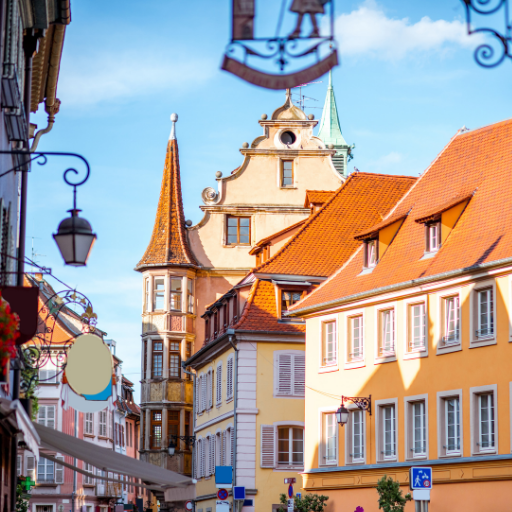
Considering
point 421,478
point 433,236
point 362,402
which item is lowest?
point 421,478

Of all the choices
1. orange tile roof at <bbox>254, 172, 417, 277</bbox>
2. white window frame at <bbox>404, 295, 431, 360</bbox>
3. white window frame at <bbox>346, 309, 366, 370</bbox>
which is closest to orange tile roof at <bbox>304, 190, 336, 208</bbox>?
orange tile roof at <bbox>254, 172, 417, 277</bbox>

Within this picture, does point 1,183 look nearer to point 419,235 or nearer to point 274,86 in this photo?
Answer: point 274,86

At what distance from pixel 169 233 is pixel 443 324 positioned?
72.2 feet

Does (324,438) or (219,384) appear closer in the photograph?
(324,438)

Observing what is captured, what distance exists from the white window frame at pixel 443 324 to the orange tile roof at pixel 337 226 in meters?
9.86

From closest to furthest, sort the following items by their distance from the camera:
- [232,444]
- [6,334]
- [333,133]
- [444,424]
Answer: [6,334] → [444,424] → [232,444] → [333,133]

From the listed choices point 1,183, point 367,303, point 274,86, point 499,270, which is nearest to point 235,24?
point 274,86

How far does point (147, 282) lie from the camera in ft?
158

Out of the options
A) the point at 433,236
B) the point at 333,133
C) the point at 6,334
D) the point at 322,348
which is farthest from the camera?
the point at 333,133

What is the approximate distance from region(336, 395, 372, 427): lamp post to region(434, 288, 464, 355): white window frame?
10.2ft

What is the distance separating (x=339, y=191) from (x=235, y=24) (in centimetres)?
3360

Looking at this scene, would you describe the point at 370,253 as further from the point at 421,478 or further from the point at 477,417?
the point at 421,478

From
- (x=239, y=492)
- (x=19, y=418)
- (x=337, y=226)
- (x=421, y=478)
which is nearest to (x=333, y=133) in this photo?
(x=337, y=226)

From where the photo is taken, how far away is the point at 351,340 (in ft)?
104
